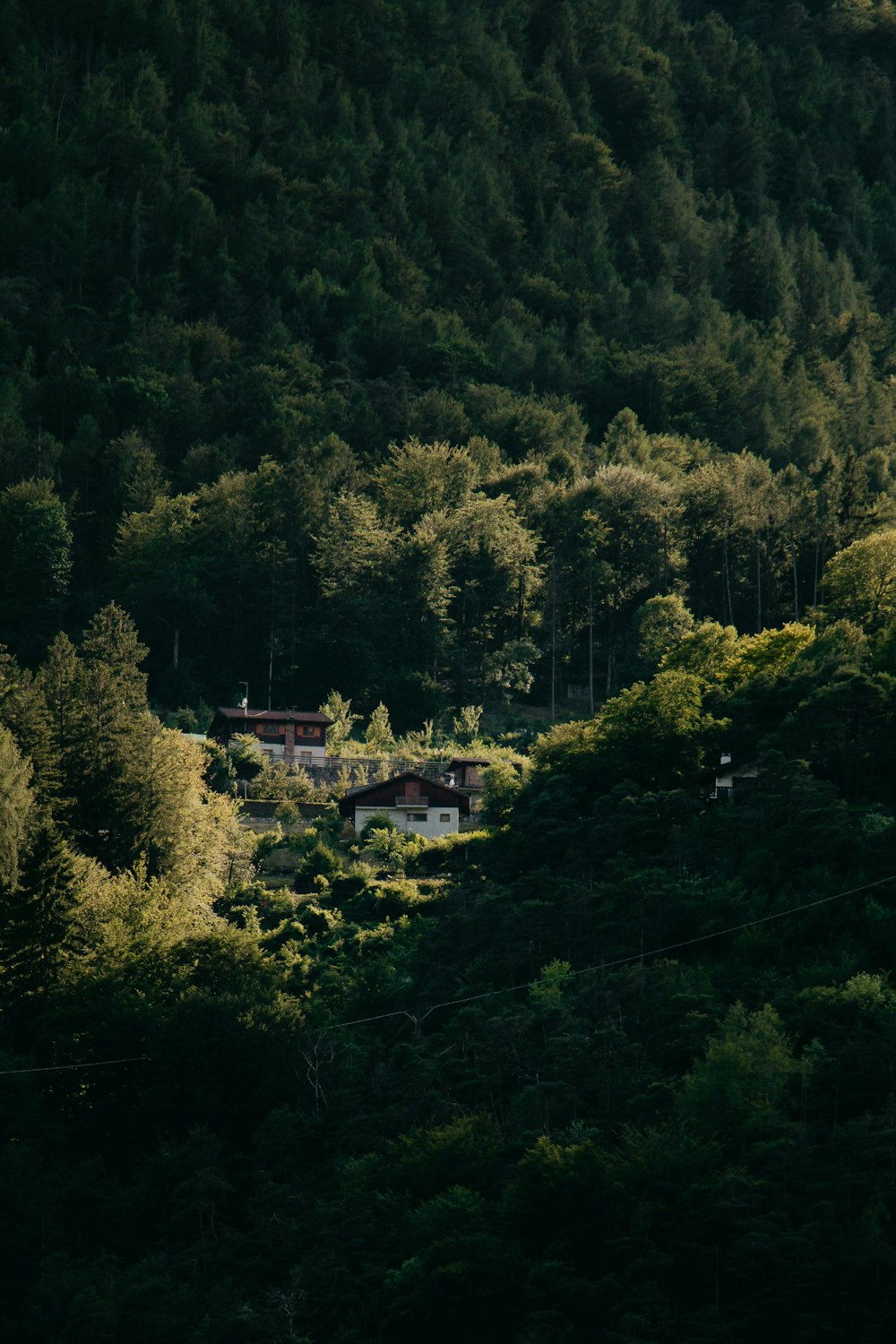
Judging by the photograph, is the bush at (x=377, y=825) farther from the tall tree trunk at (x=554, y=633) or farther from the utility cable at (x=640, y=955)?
the tall tree trunk at (x=554, y=633)

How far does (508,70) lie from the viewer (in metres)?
179

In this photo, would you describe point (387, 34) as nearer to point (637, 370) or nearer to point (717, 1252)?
point (637, 370)

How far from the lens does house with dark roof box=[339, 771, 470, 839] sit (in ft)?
254

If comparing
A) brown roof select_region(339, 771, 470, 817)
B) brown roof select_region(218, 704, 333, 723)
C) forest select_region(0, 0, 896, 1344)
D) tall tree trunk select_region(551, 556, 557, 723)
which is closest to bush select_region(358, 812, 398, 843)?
forest select_region(0, 0, 896, 1344)

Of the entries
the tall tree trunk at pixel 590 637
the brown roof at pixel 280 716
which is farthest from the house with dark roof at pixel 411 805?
the tall tree trunk at pixel 590 637

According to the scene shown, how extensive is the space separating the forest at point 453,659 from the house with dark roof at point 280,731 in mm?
4118

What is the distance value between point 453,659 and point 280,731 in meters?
11.5

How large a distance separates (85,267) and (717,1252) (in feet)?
339

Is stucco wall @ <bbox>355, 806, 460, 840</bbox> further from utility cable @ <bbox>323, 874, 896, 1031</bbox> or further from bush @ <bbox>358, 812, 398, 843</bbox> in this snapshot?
utility cable @ <bbox>323, 874, 896, 1031</bbox>

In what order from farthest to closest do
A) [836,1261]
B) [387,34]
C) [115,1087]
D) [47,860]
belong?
[387,34] < [47,860] < [115,1087] < [836,1261]

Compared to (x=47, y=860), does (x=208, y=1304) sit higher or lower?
lower

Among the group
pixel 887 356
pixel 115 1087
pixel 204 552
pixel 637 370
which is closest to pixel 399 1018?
pixel 115 1087

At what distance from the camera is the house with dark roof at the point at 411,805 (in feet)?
254

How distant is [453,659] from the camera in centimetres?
9731
